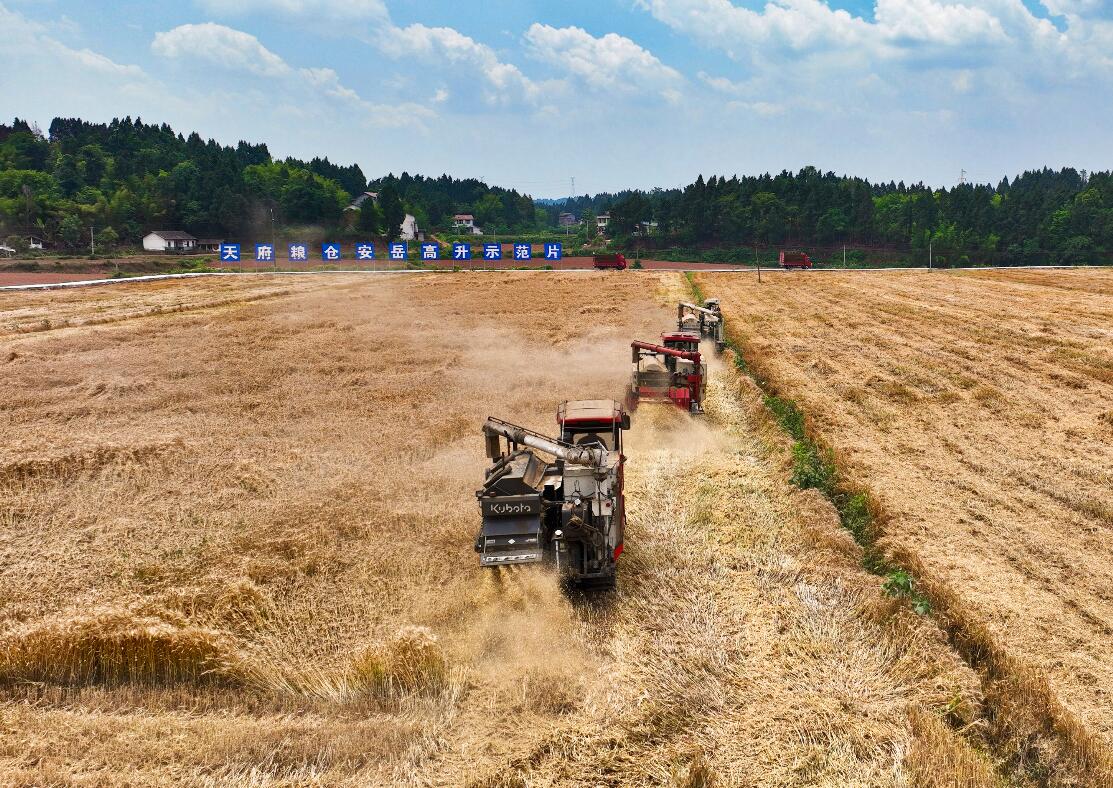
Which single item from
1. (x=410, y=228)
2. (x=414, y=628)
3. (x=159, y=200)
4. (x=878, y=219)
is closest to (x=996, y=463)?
(x=414, y=628)

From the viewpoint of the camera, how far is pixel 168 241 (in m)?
113

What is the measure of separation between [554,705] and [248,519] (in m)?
7.71

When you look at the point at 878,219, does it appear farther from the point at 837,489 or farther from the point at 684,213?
the point at 837,489

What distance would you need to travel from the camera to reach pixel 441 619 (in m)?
10.2

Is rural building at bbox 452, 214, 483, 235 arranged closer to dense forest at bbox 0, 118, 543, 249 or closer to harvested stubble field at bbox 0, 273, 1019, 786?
dense forest at bbox 0, 118, 543, 249

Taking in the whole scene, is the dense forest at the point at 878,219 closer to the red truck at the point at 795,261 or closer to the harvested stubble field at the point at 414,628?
the red truck at the point at 795,261

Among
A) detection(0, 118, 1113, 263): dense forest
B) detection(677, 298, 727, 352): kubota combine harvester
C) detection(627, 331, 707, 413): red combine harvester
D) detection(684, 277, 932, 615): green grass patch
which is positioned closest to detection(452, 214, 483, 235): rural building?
detection(0, 118, 1113, 263): dense forest

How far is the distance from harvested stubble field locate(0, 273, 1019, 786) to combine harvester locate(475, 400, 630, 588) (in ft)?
2.02

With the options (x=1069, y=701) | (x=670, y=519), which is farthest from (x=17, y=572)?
(x=1069, y=701)

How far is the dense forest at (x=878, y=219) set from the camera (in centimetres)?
10950

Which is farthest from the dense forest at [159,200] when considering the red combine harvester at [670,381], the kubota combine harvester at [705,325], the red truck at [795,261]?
the red combine harvester at [670,381]

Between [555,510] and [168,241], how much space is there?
404 ft

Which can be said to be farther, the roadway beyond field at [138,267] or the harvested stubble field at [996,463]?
the roadway beyond field at [138,267]

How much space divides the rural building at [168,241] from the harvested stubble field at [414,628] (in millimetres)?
106696
